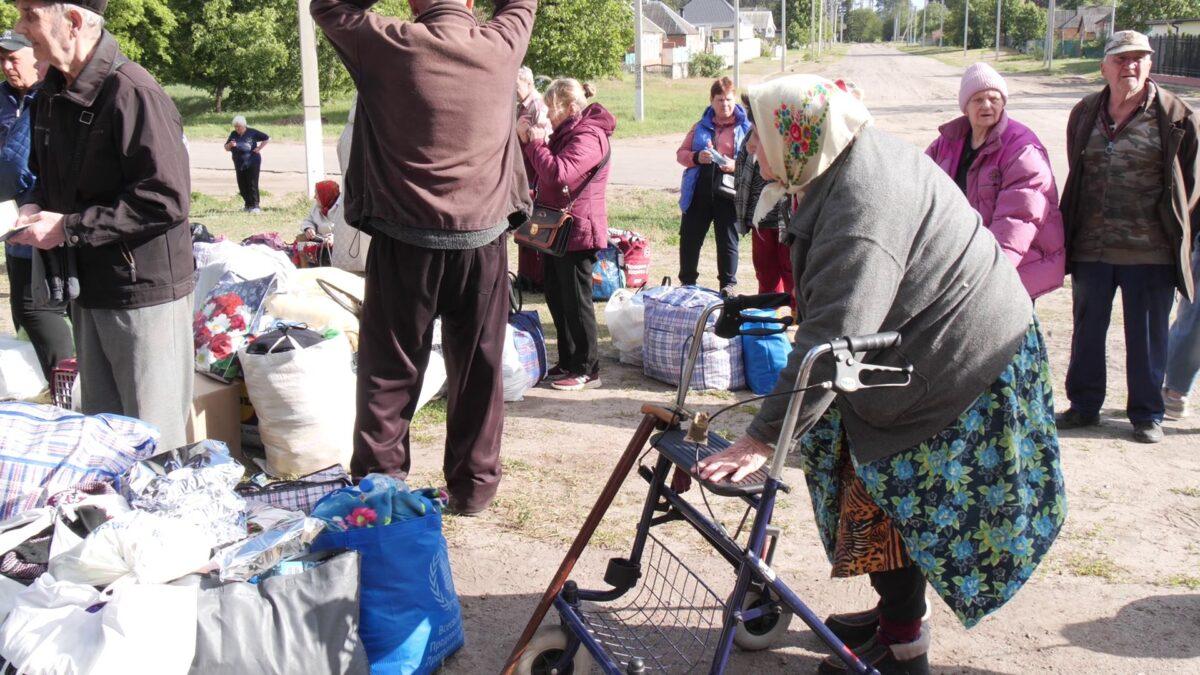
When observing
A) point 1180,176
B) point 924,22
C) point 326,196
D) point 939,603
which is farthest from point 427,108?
point 924,22

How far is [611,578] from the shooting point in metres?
2.94

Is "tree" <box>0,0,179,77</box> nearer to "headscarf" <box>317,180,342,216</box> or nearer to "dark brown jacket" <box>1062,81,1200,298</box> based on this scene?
"headscarf" <box>317,180,342,216</box>

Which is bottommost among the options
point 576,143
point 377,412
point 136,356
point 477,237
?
point 377,412

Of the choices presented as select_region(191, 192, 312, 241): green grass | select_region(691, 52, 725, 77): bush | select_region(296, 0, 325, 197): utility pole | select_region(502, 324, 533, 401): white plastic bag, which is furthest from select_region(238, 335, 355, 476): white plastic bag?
select_region(691, 52, 725, 77): bush

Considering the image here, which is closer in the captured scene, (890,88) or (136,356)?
(136,356)

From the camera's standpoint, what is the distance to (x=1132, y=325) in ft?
17.4

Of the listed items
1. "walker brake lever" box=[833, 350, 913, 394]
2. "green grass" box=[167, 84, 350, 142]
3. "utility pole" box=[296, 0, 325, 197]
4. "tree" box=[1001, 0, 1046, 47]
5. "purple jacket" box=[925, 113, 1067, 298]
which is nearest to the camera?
"walker brake lever" box=[833, 350, 913, 394]

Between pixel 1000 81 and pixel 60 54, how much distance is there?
3919 millimetres

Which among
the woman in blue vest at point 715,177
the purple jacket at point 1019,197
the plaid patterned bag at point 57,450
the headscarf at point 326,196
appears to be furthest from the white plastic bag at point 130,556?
the headscarf at point 326,196

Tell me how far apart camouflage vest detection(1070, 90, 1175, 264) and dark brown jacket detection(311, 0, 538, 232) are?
309 centimetres

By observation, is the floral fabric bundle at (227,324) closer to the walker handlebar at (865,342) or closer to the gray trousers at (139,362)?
the gray trousers at (139,362)

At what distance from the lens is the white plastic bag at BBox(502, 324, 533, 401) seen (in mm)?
5766

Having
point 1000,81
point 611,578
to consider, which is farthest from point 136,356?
point 1000,81

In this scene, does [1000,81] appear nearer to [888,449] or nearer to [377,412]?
[888,449]
